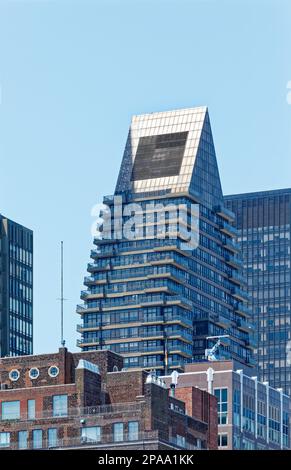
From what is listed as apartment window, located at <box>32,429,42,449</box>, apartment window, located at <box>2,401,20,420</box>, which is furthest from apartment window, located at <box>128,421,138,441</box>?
apartment window, located at <box>2,401,20,420</box>

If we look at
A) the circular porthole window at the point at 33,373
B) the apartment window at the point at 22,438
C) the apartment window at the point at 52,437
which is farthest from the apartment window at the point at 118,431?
the circular porthole window at the point at 33,373

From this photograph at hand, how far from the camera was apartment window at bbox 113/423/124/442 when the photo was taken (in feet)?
438

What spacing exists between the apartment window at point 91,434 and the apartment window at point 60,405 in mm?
6597

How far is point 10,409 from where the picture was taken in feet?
492

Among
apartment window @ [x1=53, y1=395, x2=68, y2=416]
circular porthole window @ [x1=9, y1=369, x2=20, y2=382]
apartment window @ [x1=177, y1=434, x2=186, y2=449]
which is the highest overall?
circular porthole window @ [x1=9, y1=369, x2=20, y2=382]

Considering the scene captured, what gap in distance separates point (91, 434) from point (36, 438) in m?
5.79

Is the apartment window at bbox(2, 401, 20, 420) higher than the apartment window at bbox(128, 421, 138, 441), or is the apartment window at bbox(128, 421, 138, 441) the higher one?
the apartment window at bbox(2, 401, 20, 420)

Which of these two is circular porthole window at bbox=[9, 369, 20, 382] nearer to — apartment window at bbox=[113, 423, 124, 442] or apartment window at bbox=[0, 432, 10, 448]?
apartment window at bbox=[0, 432, 10, 448]

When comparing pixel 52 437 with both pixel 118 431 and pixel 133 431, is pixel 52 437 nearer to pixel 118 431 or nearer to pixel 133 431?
pixel 118 431

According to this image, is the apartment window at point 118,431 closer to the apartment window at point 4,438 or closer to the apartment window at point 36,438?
the apartment window at point 36,438

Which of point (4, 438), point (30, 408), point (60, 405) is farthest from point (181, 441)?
point (4, 438)

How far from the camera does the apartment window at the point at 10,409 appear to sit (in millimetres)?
148625

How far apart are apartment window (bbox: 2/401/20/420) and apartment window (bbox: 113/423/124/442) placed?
49.9ft
